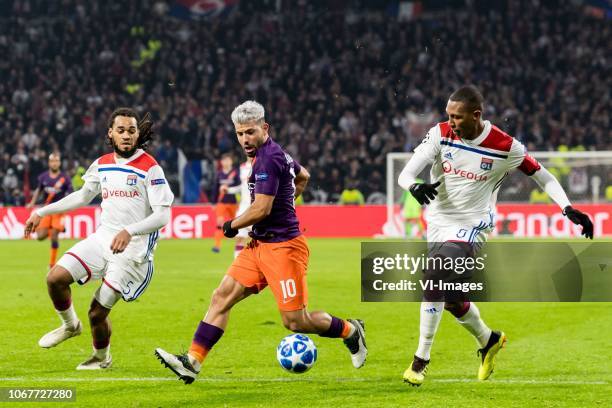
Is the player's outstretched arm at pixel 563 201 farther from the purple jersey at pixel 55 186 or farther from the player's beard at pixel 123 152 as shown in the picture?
the purple jersey at pixel 55 186

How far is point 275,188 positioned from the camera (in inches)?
278

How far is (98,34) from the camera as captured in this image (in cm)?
3803

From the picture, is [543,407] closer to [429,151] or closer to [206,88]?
[429,151]

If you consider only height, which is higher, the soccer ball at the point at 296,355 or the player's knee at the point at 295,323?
the player's knee at the point at 295,323

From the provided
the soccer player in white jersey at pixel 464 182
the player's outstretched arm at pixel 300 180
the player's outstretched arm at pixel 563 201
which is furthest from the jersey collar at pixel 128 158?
the player's outstretched arm at pixel 563 201

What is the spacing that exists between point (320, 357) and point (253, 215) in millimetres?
2431

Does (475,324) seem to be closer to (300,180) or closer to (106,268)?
(300,180)

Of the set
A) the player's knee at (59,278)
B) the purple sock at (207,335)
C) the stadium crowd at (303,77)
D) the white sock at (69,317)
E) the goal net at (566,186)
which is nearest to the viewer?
the purple sock at (207,335)

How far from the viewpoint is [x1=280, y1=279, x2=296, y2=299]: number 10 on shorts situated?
7184 millimetres

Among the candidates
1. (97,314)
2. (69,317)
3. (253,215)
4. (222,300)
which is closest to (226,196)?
(69,317)

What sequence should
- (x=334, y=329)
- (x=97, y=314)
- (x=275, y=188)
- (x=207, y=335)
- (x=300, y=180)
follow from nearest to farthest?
1. (x=275, y=188)
2. (x=207, y=335)
3. (x=334, y=329)
4. (x=300, y=180)
5. (x=97, y=314)

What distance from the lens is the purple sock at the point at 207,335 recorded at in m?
7.15

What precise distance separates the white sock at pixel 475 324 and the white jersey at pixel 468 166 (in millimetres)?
652

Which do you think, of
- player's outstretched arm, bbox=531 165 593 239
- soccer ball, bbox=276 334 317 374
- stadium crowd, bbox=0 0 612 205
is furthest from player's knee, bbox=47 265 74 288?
stadium crowd, bbox=0 0 612 205
